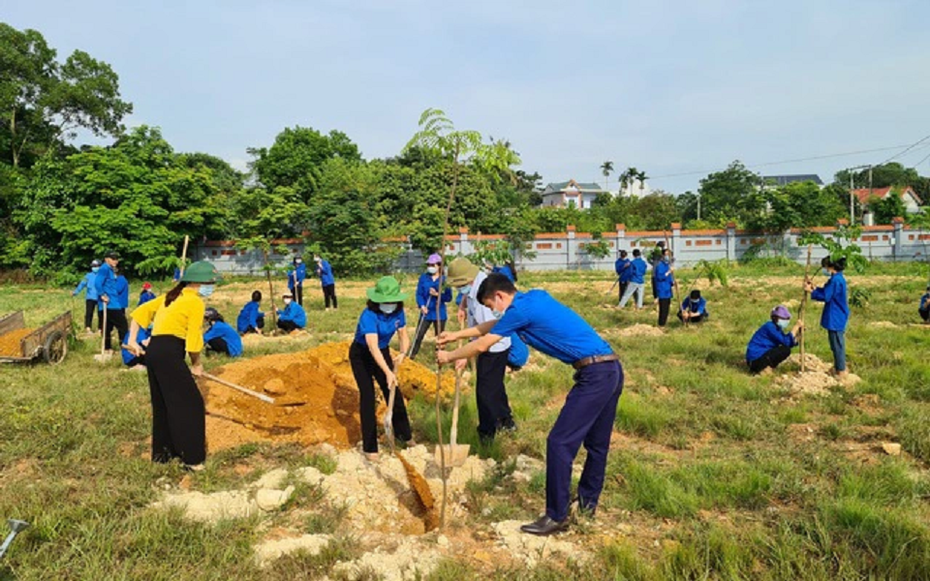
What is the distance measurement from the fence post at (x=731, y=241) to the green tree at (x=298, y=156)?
1920 centimetres

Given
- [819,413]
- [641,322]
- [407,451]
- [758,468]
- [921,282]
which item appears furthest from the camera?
[921,282]

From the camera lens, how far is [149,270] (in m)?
22.1

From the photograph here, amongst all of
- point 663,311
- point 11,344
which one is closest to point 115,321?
point 11,344

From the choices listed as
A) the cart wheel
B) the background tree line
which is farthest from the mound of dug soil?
the background tree line

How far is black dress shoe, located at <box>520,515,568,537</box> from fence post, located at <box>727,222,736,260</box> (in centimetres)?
2368

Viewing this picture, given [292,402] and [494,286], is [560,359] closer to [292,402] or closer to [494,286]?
[494,286]

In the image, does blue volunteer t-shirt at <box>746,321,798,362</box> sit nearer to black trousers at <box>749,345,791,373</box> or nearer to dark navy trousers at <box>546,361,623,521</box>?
black trousers at <box>749,345,791,373</box>

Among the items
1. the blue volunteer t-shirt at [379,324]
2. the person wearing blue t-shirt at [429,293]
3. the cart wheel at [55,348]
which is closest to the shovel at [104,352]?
the cart wheel at [55,348]

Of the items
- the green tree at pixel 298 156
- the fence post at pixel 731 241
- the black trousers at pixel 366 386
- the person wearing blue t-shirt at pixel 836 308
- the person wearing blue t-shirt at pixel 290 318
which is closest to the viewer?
the black trousers at pixel 366 386

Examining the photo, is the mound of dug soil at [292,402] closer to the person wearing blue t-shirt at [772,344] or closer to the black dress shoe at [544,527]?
the black dress shoe at [544,527]

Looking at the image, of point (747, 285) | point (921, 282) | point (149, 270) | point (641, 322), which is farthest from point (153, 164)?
point (921, 282)

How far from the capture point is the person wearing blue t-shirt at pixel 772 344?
7.32 metres

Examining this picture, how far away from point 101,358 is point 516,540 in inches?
294

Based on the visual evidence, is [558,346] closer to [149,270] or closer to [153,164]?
[149,270]
